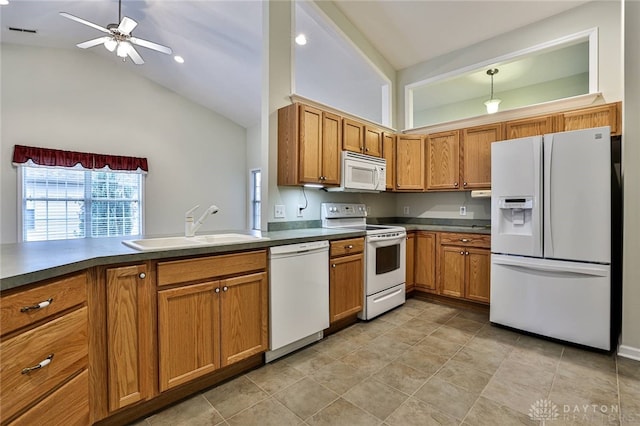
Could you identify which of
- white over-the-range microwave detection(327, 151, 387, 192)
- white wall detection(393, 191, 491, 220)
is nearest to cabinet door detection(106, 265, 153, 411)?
white over-the-range microwave detection(327, 151, 387, 192)

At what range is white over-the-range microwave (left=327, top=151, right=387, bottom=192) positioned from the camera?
315 centimetres

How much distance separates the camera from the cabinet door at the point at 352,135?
3.17 m

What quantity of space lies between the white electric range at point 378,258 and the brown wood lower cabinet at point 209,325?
4.11ft

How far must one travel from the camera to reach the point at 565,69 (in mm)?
4062

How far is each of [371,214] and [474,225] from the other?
1.32 metres

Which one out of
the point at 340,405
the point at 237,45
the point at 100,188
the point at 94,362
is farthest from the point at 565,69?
the point at 100,188

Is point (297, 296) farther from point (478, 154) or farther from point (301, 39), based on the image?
point (301, 39)

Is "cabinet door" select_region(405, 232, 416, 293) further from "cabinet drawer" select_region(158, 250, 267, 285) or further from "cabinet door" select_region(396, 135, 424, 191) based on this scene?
"cabinet drawer" select_region(158, 250, 267, 285)

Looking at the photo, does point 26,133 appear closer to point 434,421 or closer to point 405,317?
point 405,317

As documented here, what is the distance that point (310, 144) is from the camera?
281 centimetres

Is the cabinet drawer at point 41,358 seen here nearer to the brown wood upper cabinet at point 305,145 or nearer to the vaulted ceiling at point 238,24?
the brown wood upper cabinet at point 305,145

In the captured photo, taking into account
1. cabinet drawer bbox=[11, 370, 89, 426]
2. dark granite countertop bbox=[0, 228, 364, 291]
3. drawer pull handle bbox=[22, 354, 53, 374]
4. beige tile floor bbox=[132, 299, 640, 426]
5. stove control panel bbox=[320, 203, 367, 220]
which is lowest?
beige tile floor bbox=[132, 299, 640, 426]

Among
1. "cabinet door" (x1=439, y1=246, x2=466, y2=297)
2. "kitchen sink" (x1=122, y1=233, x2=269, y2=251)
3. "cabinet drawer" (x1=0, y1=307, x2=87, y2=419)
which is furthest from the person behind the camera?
"cabinet door" (x1=439, y1=246, x2=466, y2=297)

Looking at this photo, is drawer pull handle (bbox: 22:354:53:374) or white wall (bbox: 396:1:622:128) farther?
white wall (bbox: 396:1:622:128)
